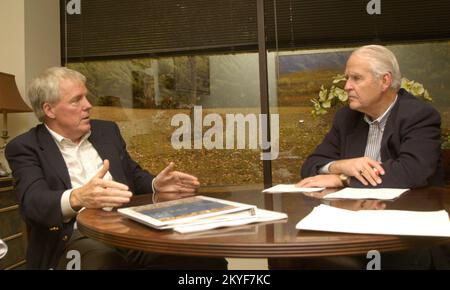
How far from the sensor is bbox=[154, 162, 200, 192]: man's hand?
5.20 feet

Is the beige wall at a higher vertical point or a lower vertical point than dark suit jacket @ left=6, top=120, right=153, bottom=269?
higher

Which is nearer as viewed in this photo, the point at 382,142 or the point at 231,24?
the point at 382,142

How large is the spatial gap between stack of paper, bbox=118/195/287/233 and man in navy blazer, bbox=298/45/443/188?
2.09 ft

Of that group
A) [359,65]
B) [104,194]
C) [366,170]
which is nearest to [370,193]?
[366,170]

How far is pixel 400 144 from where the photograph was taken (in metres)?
1.62

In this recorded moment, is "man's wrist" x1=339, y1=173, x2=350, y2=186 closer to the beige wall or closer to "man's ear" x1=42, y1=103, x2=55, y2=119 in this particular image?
"man's ear" x1=42, y1=103, x2=55, y2=119

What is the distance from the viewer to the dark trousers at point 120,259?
1.39 meters

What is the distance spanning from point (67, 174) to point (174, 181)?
0.41 m

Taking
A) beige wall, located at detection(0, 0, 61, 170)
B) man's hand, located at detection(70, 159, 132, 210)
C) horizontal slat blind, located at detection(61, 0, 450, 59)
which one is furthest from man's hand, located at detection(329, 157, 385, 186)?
Result: beige wall, located at detection(0, 0, 61, 170)

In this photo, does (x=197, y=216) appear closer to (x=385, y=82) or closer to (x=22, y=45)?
(x=385, y=82)

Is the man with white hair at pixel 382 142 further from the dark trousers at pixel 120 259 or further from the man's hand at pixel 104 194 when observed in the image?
the man's hand at pixel 104 194

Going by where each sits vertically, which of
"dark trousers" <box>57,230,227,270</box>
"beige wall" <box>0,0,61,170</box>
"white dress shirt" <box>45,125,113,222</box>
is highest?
"beige wall" <box>0,0,61,170</box>

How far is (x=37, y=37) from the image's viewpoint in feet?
10.0
